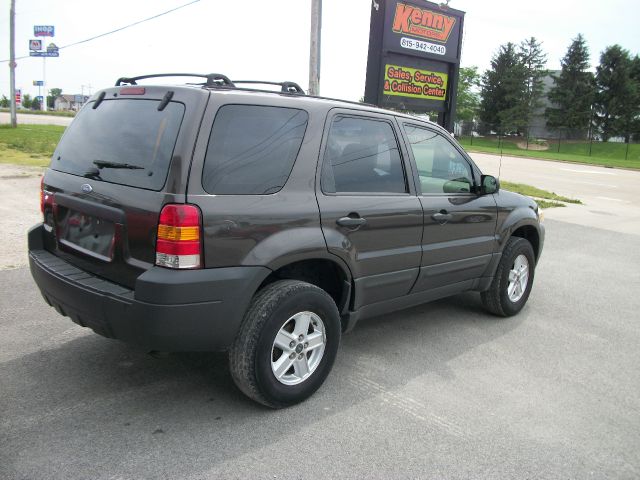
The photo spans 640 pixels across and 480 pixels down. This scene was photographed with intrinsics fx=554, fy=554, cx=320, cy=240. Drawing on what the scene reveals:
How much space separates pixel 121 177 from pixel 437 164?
8.30 ft

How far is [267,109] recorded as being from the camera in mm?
3238

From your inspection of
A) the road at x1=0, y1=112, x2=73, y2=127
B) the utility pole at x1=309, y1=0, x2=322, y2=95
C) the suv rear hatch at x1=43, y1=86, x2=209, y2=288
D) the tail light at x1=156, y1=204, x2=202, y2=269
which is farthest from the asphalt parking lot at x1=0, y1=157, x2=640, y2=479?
the road at x1=0, y1=112, x2=73, y2=127

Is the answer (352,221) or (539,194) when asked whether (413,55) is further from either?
(352,221)

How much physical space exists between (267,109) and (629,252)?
7.54 m

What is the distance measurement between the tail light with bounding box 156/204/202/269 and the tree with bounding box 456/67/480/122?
232 feet

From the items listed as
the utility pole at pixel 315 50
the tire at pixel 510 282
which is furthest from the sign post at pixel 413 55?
the tire at pixel 510 282

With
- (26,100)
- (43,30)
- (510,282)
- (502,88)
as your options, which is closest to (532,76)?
(502,88)

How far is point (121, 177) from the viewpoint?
3.09 metres

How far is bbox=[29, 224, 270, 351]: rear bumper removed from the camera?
2795 millimetres

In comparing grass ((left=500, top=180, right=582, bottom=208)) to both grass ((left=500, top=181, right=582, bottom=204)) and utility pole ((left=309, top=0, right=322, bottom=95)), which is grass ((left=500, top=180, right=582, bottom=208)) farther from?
utility pole ((left=309, top=0, right=322, bottom=95))

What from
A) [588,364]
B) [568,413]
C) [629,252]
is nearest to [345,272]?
[568,413]

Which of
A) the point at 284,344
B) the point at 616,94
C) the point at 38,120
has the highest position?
the point at 616,94

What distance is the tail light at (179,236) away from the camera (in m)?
2.80

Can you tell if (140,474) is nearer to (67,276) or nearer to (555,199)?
(67,276)
